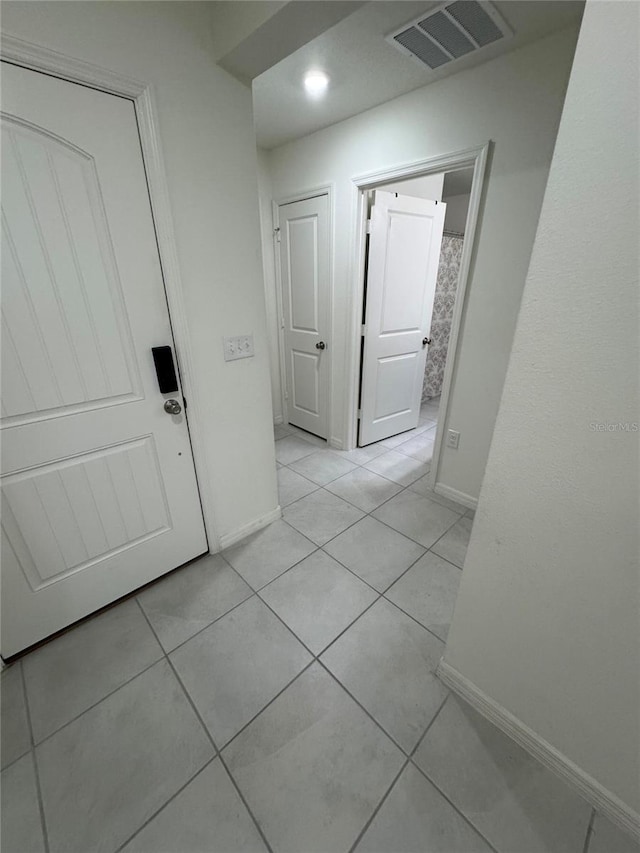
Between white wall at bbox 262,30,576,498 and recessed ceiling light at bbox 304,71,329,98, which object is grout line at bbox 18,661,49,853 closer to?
white wall at bbox 262,30,576,498

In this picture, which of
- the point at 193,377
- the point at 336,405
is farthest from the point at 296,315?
the point at 193,377

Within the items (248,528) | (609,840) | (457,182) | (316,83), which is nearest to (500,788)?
(609,840)

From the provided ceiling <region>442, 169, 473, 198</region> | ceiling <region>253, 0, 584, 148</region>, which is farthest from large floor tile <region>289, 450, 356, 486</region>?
ceiling <region>442, 169, 473, 198</region>

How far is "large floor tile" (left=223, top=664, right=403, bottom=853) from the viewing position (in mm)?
931

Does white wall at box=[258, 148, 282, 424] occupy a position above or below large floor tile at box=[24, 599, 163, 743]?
above

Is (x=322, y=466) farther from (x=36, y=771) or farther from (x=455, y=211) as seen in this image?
(x=455, y=211)

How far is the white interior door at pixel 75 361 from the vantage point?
1.03 metres

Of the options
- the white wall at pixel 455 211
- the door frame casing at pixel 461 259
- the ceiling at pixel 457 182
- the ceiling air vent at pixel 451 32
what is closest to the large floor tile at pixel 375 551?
the door frame casing at pixel 461 259

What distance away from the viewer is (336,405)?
2904 millimetres

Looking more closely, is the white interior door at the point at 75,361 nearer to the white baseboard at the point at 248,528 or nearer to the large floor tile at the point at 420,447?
the white baseboard at the point at 248,528

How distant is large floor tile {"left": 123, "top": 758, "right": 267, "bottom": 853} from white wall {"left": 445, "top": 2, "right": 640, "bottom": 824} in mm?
857

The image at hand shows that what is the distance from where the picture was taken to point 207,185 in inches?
52.2

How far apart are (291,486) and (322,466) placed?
14.6 inches

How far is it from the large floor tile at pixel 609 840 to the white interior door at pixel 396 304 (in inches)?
91.2
